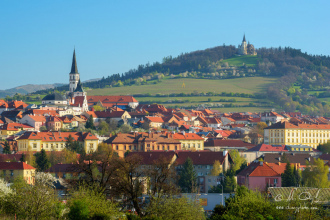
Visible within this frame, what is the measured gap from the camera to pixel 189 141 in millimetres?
110312

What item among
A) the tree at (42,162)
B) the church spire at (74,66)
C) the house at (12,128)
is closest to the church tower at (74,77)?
the church spire at (74,66)

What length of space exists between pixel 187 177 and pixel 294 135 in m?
55.0

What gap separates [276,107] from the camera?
195 meters

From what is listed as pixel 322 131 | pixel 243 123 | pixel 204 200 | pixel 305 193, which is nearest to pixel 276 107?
pixel 243 123

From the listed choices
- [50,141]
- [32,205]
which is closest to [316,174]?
[32,205]

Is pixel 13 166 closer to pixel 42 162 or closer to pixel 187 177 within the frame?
pixel 42 162

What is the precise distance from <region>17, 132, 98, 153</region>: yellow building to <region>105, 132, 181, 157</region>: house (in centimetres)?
288

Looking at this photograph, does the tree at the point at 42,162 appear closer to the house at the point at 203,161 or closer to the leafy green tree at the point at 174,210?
the house at the point at 203,161

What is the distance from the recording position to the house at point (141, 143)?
102062mm

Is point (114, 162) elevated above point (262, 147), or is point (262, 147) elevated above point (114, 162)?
point (114, 162)

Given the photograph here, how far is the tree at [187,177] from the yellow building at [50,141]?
2936 centimetres

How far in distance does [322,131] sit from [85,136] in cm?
4240

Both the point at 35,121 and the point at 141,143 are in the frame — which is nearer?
the point at 141,143

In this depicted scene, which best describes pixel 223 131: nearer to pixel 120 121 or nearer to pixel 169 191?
pixel 120 121
